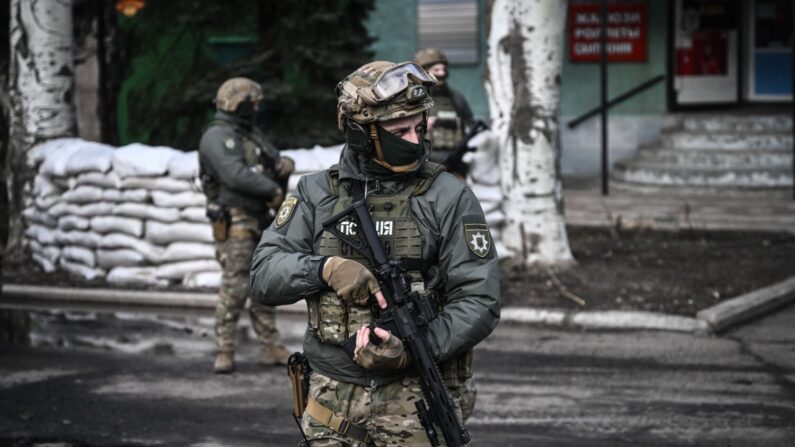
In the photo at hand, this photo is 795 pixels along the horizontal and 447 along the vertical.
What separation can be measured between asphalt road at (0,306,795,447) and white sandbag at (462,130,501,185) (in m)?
1.74

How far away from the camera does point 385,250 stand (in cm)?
386

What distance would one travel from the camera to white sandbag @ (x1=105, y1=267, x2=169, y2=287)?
34.7 feet

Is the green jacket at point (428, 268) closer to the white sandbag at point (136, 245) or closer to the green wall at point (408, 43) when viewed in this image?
the white sandbag at point (136, 245)

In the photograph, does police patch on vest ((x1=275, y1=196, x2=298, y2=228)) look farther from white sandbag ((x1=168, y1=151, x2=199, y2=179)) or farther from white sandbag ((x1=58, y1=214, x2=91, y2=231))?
white sandbag ((x1=58, y1=214, x2=91, y2=231))

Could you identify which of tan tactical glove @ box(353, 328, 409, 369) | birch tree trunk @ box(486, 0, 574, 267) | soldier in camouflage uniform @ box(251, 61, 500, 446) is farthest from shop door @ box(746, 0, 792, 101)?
tan tactical glove @ box(353, 328, 409, 369)

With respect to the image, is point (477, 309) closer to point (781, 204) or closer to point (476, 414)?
point (476, 414)

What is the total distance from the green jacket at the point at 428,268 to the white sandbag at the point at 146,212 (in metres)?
6.52

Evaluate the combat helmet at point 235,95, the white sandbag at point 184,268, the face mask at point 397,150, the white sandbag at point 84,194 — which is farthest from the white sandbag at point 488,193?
the face mask at point 397,150

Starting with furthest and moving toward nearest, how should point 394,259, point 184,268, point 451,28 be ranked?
1. point 451,28
2. point 184,268
3. point 394,259

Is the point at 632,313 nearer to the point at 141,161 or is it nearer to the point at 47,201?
the point at 141,161

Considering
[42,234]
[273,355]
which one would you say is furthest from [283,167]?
[42,234]

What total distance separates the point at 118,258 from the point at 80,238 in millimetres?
521

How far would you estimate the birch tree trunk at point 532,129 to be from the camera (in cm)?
1032

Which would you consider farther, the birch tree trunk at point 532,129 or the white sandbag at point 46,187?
the white sandbag at point 46,187
